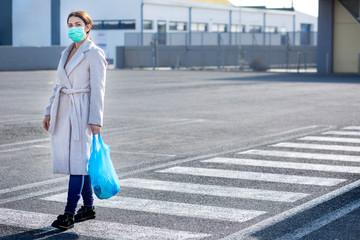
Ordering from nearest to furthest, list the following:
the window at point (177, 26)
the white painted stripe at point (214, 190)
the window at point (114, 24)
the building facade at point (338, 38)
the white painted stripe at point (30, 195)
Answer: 1. the white painted stripe at point (30, 195)
2. the white painted stripe at point (214, 190)
3. the building facade at point (338, 38)
4. the window at point (114, 24)
5. the window at point (177, 26)

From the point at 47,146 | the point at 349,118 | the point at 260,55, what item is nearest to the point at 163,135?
the point at 47,146

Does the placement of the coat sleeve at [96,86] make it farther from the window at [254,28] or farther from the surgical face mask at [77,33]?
the window at [254,28]

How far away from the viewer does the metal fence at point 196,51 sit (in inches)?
1988

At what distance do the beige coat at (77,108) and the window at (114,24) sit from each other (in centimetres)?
5471

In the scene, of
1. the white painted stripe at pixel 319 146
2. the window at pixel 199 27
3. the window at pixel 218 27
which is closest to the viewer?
the white painted stripe at pixel 319 146

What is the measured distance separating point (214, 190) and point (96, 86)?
2.18 m

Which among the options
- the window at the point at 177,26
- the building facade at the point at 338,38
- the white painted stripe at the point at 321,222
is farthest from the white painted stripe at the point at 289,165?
the window at the point at 177,26

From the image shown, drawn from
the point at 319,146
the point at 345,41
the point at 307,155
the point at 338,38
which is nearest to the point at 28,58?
the point at 338,38

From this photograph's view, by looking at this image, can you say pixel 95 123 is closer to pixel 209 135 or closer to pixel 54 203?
pixel 54 203

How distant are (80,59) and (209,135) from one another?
6.58 metres

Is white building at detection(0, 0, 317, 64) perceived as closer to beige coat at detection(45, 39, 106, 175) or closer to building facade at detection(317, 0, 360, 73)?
building facade at detection(317, 0, 360, 73)

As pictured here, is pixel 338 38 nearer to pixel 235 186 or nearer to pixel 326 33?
Answer: pixel 326 33

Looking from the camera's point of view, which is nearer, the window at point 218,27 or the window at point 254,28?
the window at point 218,27

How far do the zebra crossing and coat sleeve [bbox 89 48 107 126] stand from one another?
0.93 meters
